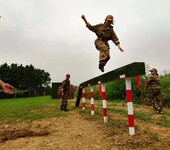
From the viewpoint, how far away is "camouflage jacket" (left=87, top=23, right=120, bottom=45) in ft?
25.9

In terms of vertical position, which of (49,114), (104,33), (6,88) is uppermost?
(104,33)

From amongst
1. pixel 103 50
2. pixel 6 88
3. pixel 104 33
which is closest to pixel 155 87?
pixel 104 33

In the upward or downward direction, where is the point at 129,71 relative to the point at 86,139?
upward

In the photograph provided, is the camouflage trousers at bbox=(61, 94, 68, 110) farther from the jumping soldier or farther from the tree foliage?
the tree foliage

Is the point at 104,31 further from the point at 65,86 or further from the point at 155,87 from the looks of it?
the point at 65,86

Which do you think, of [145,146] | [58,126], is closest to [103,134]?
[145,146]

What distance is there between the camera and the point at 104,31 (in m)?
7.89

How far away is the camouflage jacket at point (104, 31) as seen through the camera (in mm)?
7883

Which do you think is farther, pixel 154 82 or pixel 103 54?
pixel 154 82

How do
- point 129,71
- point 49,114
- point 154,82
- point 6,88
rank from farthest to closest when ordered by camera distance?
point 154,82 → point 49,114 → point 129,71 → point 6,88

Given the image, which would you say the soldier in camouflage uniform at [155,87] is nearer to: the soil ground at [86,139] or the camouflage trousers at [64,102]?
the camouflage trousers at [64,102]

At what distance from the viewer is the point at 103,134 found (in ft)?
19.4

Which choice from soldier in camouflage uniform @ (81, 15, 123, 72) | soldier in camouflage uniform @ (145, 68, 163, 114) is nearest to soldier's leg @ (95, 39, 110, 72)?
soldier in camouflage uniform @ (81, 15, 123, 72)

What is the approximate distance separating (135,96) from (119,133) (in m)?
15.5
